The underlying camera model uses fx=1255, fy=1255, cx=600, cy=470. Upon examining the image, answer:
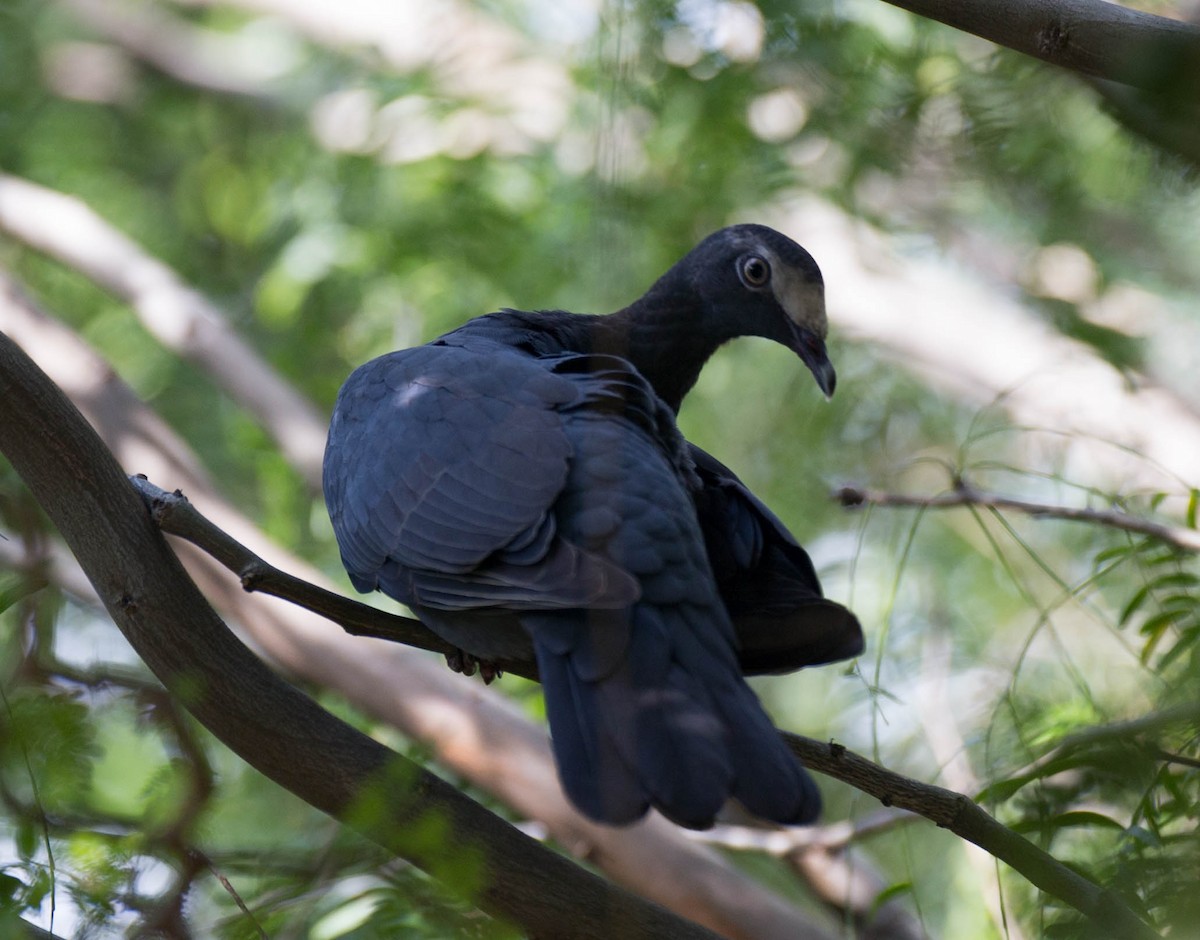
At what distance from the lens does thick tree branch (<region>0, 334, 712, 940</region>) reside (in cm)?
172

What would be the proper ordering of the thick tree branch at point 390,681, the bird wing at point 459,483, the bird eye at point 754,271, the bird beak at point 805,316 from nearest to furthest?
the bird wing at point 459,483 < the bird beak at point 805,316 < the bird eye at point 754,271 < the thick tree branch at point 390,681

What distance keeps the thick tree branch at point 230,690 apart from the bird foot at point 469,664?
420 mm

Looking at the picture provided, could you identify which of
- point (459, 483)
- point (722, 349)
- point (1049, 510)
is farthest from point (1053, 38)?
point (722, 349)

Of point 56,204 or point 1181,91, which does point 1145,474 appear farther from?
point 56,204

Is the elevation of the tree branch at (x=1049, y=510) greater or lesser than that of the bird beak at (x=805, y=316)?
lesser

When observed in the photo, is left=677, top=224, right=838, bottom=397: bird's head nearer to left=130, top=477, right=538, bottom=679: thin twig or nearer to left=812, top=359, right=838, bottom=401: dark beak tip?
left=812, top=359, right=838, bottom=401: dark beak tip

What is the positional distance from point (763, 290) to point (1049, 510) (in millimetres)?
835

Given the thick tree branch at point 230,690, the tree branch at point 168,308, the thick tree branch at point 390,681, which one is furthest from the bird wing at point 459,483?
the tree branch at point 168,308

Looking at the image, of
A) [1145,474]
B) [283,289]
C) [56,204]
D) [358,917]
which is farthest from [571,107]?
[358,917]

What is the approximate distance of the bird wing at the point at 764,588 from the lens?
2.02m

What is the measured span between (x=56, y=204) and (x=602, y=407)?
3529mm

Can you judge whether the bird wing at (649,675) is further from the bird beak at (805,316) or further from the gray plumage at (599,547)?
the bird beak at (805,316)

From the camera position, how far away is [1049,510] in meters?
2.11

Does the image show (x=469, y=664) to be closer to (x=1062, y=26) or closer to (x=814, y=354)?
(x=814, y=354)
